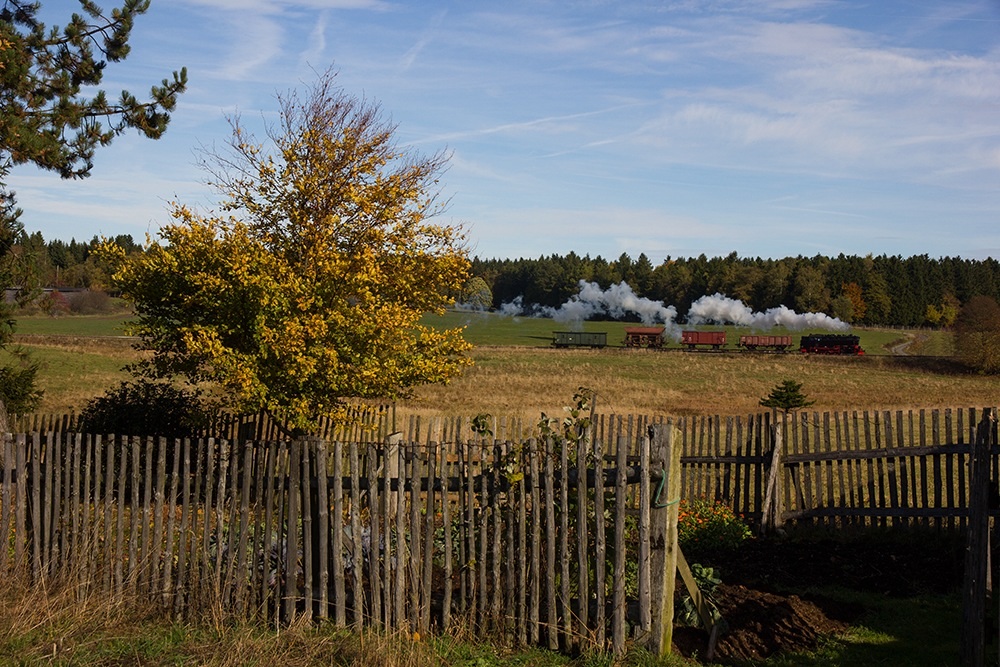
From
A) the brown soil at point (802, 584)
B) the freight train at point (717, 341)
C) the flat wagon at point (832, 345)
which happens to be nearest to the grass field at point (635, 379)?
the freight train at point (717, 341)

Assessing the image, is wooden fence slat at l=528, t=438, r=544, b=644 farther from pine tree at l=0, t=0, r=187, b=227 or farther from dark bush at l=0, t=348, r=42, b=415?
dark bush at l=0, t=348, r=42, b=415

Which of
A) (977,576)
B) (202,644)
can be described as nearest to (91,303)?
(202,644)

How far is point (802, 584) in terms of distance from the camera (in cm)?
816

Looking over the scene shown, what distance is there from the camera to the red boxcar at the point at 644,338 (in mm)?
71500

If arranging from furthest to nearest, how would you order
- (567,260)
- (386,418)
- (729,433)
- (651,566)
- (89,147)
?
1. (567,260)
2. (386,418)
3. (89,147)
4. (729,433)
5. (651,566)

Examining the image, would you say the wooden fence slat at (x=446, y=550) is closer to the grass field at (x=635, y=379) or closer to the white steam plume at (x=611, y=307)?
the grass field at (x=635, y=379)

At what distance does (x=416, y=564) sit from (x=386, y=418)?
857 centimetres

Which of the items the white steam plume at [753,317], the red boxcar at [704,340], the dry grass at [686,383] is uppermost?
the white steam plume at [753,317]

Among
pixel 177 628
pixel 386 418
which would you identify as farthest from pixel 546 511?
pixel 386 418

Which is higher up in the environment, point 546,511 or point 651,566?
point 546,511

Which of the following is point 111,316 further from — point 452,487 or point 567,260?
point 452,487

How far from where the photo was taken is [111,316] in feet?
297

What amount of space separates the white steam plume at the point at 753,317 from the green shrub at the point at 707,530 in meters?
82.1

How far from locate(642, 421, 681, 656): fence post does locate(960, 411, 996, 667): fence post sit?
2.00 meters
